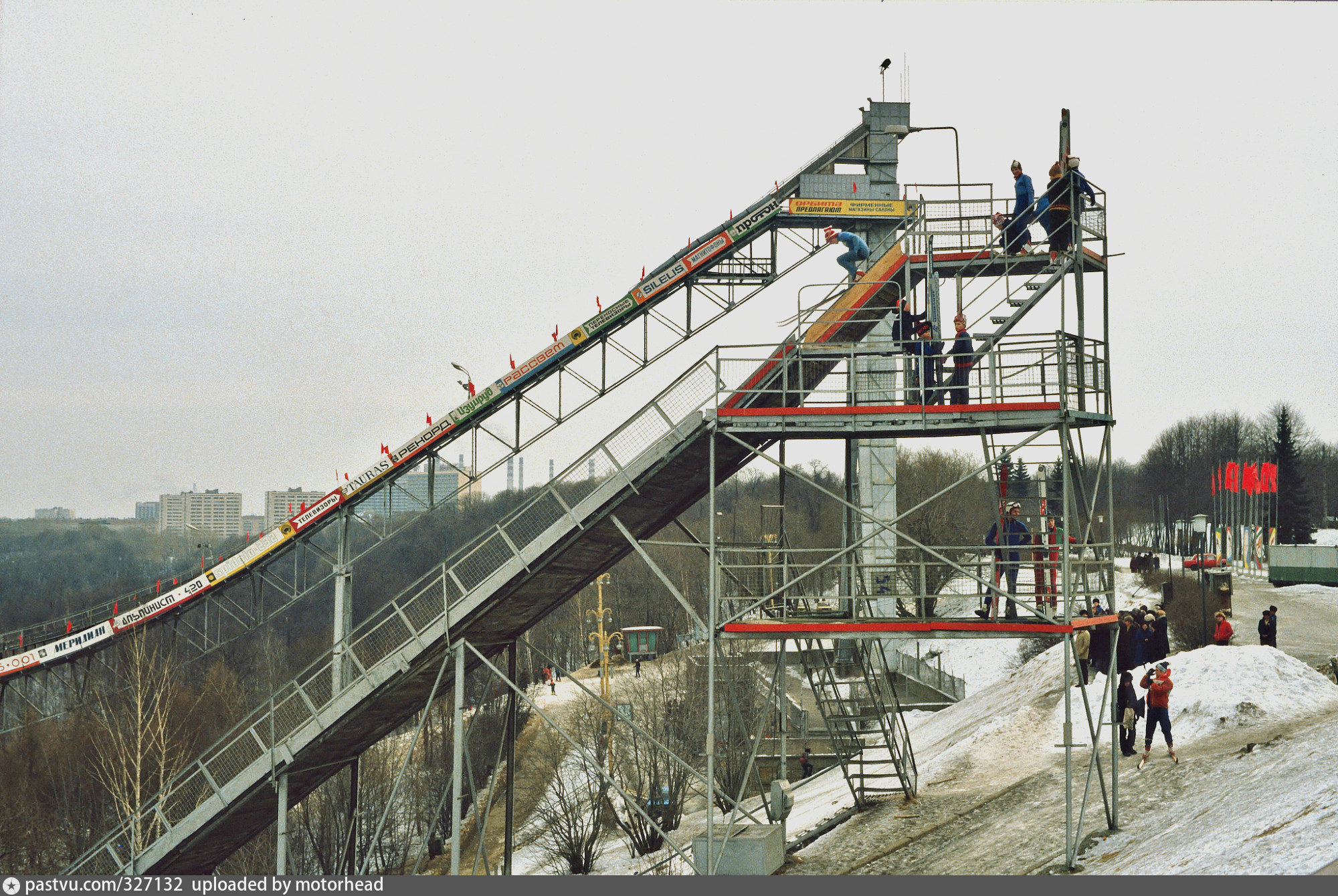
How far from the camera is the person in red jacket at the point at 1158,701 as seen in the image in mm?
16766

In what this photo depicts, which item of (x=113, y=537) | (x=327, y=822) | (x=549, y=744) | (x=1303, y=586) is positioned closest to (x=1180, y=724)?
(x=549, y=744)

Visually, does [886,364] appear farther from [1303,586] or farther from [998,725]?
[1303,586]

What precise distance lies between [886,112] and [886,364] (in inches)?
341

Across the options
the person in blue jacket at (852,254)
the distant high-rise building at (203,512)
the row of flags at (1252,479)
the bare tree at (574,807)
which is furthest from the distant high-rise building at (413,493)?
the distant high-rise building at (203,512)

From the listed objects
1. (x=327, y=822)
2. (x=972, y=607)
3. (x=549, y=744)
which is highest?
(x=972, y=607)

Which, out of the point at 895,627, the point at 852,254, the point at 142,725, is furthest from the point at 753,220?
the point at 142,725

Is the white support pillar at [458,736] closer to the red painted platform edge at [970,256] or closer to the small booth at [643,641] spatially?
the red painted platform edge at [970,256]

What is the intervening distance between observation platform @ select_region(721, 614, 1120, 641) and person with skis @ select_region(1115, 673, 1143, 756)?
12.3 ft

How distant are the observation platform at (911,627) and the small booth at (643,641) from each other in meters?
51.6

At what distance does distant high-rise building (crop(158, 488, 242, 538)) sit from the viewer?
7138cm

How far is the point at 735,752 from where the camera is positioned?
40312 millimetres

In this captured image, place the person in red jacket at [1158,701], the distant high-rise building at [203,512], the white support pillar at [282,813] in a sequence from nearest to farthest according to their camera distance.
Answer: the person in red jacket at [1158,701]
the white support pillar at [282,813]
the distant high-rise building at [203,512]

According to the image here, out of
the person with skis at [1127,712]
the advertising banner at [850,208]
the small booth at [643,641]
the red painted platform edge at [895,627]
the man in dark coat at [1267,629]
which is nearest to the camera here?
the red painted platform edge at [895,627]

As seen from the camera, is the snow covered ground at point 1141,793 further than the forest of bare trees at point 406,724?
No
